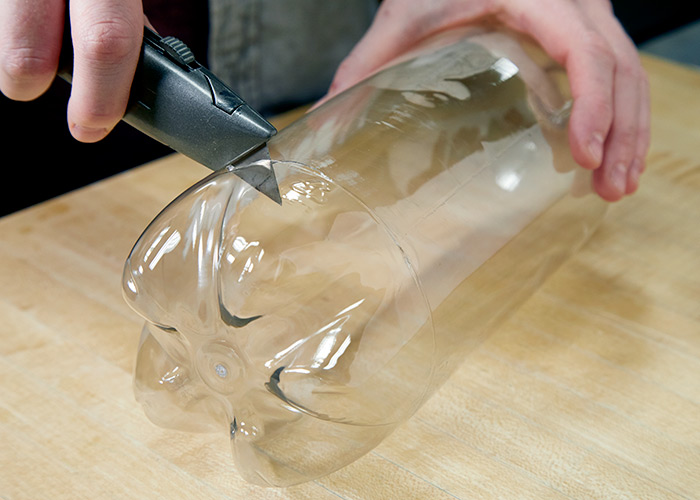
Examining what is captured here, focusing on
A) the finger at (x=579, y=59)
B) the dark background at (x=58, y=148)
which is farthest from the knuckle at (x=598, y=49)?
the dark background at (x=58, y=148)

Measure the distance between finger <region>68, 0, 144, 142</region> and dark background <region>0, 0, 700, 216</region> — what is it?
51cm

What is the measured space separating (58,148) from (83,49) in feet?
1.91

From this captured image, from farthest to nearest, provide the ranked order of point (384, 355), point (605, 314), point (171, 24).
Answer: point (171, 24)
point (605, 314)
point (384, 355)

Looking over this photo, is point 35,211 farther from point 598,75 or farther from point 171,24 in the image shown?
point 598,75

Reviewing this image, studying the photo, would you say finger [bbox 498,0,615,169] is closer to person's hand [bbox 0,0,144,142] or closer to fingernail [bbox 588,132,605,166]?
fingernail [bbox 588,132,605,166]

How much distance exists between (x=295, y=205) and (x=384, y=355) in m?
0.11

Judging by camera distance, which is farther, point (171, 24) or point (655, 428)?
point (171, 24)

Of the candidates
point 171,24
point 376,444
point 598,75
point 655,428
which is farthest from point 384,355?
point 171,24

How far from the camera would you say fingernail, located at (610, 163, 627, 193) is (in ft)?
1.98

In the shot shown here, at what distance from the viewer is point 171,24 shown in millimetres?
939

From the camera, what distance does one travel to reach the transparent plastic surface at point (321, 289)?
422 mm

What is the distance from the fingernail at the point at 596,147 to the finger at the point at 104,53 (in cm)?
35

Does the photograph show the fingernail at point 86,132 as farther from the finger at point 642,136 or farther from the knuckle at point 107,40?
the finger at point 642,136

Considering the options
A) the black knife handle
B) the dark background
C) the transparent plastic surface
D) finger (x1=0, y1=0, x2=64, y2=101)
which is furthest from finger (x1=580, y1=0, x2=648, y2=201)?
the dark background
